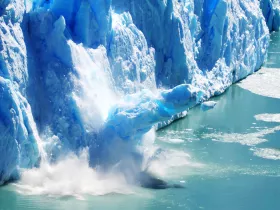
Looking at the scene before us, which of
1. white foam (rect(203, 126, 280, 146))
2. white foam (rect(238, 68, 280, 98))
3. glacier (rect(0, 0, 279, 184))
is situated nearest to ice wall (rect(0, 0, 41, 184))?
glacier (rect(0, 0, 279, 184))

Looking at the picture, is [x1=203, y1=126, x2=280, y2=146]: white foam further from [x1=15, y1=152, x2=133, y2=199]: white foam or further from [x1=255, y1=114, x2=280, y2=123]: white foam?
[x1=15, y1=152, x2=133, y2=199]: white foam

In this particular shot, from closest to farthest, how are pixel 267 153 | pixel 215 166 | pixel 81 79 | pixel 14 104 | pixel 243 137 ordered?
pixel 14 104, pixel 81 79, pixel 215 166, pixel 267 153, pixel 243 137

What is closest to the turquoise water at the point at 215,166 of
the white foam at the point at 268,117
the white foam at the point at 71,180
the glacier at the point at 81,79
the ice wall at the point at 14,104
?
the white foam at the point at 268,117

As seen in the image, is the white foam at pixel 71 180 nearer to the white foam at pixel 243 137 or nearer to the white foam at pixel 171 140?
the white foam at pixel 171 140

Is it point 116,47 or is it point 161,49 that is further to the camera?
point 161,49

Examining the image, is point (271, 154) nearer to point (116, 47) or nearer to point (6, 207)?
point (116, 47)

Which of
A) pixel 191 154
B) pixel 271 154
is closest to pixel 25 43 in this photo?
pixel 191 154

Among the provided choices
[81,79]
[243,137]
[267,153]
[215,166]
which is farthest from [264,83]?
[81,79]

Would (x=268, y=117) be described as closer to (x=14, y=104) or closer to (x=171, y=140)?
(x=171, y=140)
